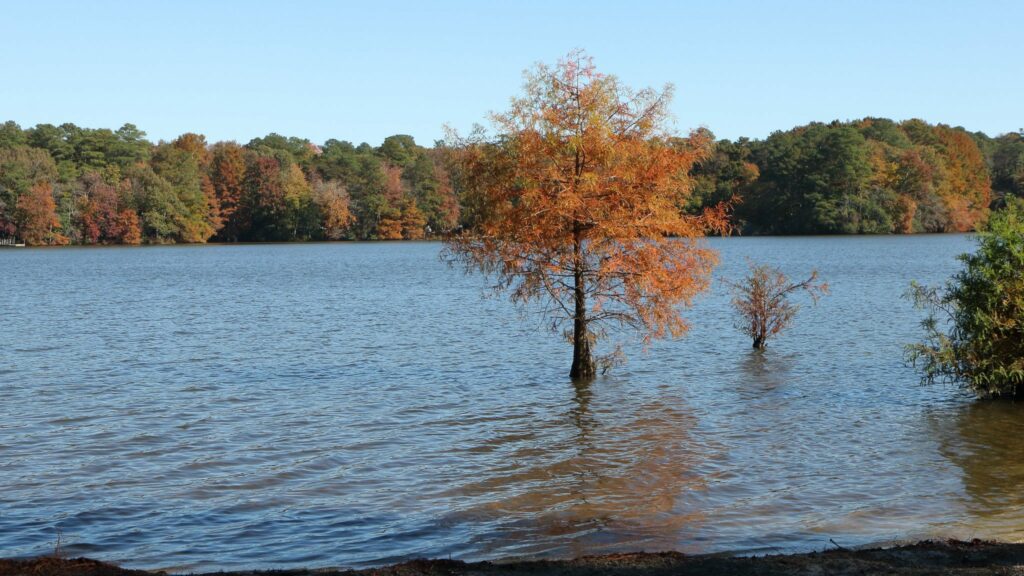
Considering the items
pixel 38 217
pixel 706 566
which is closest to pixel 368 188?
pixel 38 217

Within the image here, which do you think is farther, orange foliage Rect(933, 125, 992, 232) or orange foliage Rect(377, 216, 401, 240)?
orange foliage Rect(377, 216, 401, 240)

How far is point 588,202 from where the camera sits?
22.2 m

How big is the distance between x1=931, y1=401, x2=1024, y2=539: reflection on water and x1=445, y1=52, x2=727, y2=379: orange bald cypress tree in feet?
21.3

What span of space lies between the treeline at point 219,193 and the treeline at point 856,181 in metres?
45.5

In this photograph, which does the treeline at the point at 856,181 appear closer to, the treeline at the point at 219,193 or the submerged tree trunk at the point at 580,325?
the treeline at the point at 219,193

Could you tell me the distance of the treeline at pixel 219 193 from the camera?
13662 centimetres

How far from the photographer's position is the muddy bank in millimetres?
9070

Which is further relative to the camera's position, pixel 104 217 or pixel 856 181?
pixel 856 181

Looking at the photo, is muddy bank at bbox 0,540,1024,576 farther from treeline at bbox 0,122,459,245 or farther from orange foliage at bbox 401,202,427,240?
orange foliage at bbox 401,202,427,240

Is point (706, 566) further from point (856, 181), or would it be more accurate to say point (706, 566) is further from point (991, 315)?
point (856, 181)

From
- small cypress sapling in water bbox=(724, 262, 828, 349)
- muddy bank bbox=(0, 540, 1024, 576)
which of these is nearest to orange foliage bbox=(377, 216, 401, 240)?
small cypress sapling in water bbox=(724, 262, 828, 349)

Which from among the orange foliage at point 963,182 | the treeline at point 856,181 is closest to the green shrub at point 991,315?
the treeline at point 856,181

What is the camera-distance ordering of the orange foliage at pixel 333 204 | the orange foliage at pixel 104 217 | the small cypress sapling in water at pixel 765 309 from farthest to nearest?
the orange foliage at pixel 333 204, the orange foliage at pixel 104 217, the small cypress sapling in water at pixel 765 309

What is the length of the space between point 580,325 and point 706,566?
14.7 metres
